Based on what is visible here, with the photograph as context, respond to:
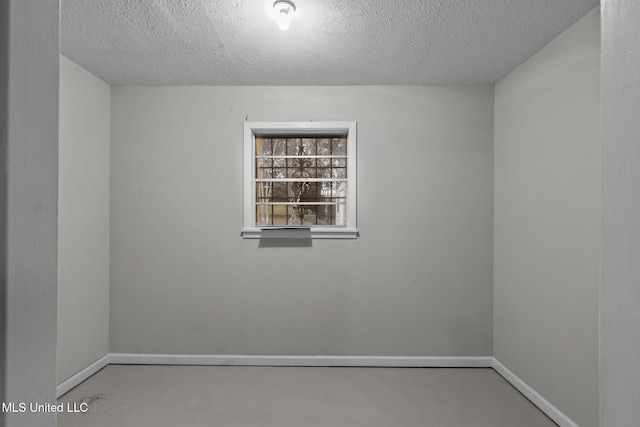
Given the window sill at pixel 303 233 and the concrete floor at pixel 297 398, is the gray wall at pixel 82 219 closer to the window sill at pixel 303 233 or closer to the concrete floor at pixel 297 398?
the concrete floor at pixel 297 398

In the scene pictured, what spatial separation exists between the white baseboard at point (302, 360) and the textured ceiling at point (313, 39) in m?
2.35

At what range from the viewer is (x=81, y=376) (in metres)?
2.48

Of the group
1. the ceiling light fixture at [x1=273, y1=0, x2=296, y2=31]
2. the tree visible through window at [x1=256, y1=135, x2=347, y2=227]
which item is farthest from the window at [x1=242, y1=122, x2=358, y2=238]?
the ceiling light fixture at [x1=273, y1=0, x2=296, y2=31]

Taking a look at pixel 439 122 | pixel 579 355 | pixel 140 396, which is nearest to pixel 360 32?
pixel 439 122

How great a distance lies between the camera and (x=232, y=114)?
280cm

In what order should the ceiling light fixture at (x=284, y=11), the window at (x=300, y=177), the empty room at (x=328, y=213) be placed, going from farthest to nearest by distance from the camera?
1. the window at (x=300, y=177)
2. the empty room at (x=328, y=213)
3. the ceiling light fixture at (x=284, y=11)

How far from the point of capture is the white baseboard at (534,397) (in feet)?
6.48

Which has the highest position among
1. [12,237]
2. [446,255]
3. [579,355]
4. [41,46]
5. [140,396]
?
[41,46]

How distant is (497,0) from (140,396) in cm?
334

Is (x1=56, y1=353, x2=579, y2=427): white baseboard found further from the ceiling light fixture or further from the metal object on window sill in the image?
the ceiling light fixture

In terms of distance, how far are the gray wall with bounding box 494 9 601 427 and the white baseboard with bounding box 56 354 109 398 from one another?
3.33 meters

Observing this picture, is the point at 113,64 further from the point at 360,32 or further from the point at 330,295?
the point at 330,295

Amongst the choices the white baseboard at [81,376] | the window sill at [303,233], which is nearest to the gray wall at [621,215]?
the window sill at [303,233]

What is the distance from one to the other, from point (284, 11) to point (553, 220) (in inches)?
82.2
